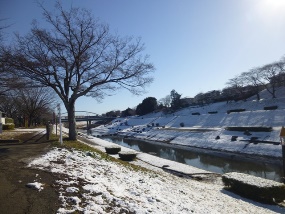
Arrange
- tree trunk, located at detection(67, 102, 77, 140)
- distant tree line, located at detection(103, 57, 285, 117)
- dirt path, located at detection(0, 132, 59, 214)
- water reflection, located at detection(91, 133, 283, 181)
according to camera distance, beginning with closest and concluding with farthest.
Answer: dirt path, located at detection(0, 132, 59, 214)
tree trunk, located at detection(67, 102, 77, 140)
water reflection, located at detection(91, 133, 283, 181)
distant tree line, located at detection(103, 57, 285, 117)

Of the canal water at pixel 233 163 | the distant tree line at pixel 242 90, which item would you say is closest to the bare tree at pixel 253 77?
the distant tree line at pixel 242 90

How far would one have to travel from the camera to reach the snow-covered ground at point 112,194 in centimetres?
614

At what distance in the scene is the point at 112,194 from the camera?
704 centimetres

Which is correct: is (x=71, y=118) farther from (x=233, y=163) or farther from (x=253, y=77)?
(x=253, y=77)

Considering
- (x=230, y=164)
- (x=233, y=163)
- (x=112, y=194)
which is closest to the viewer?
(x=112, y=194)

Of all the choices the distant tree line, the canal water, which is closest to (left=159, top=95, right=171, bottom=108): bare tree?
the distant tree line

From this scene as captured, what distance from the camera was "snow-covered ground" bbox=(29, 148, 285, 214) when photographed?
614 centimetres

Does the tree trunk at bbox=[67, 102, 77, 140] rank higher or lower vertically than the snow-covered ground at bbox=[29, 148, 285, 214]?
higher

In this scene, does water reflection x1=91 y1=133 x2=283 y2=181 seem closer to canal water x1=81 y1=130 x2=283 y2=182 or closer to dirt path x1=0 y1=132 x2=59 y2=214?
canal water x1=81 y1=130 x2=283 y2=182

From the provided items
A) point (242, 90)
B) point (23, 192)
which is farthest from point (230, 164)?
point (242, 90)

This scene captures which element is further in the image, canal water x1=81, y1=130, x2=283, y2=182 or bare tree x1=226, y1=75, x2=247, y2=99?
bare tree x1=226, y1=75, x2=247, y2=99

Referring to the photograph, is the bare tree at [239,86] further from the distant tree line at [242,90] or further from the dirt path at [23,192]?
the dirt path at [23,192]

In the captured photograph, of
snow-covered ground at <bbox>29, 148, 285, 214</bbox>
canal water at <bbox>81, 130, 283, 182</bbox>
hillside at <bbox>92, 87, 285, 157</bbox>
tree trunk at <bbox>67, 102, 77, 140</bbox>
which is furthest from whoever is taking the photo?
hillside at <bbox>92, 87, 285, 157</bbox>

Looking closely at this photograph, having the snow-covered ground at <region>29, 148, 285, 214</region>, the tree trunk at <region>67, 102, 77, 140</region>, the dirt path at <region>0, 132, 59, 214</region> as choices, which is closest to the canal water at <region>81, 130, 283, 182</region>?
the snow-covered ground at <region>29, 148, 285, 214</region>
